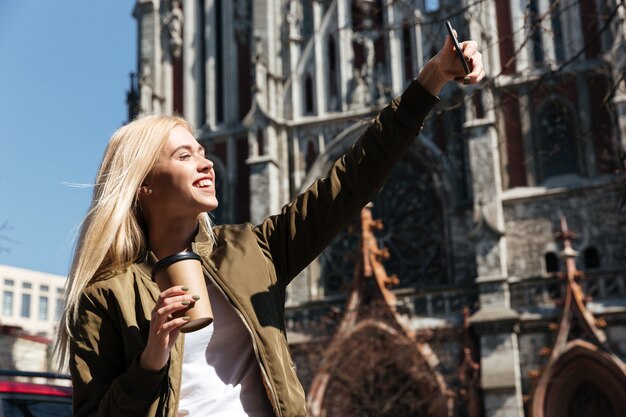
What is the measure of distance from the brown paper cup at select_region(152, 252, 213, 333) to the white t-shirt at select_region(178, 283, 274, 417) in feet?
0.67

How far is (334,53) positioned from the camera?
23609mm

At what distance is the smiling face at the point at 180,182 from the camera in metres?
2.34

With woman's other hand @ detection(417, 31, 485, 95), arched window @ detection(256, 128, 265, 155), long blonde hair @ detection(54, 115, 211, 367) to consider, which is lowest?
long blonde hair @ detection(54, 115, 211, 367)

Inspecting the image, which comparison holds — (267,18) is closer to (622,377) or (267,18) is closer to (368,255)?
(368,255)

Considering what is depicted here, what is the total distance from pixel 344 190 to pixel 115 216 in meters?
0.60

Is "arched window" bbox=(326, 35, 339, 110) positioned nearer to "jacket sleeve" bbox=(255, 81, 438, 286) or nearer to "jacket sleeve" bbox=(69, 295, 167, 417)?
"jacket sleeve" bbox=(255, 81, 438, 286)

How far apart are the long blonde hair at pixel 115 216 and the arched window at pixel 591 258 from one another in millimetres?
18421

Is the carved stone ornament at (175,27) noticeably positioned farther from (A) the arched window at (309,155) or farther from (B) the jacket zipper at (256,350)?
(B) the jacket zipper at (256,350)

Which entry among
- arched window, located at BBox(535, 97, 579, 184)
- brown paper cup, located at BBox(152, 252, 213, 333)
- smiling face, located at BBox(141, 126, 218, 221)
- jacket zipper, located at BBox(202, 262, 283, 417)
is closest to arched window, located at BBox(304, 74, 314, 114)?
arched window, located at BBox(535, 97, 579, 184)

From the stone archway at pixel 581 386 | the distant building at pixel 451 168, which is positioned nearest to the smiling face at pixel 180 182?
the distant building at pixel 451 168

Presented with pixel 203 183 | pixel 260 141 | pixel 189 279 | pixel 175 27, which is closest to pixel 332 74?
pixel 260 141

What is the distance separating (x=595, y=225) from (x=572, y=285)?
171 cm

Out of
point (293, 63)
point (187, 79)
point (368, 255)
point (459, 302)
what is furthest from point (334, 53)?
point (459, 302)

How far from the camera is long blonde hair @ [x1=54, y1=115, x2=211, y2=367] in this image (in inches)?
89.9
